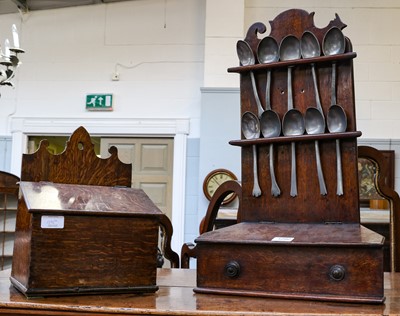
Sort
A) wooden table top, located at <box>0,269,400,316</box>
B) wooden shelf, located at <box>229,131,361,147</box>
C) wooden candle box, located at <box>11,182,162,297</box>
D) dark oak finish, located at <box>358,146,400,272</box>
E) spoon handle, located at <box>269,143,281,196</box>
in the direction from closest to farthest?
wooden table top, located at <box>0,269,400,316</box> → wooden candle box, located at <box>11,182,162,297</box> → wooden shelf, located at <box>229,131,361,147</box> → spoon handle, located at <box>269,143,281,196</box> → dark oak finish, located at <box>358,146,400,272</box>

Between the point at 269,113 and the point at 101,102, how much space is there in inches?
186

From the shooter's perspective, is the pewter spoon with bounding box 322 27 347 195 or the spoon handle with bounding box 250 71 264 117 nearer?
the pewter spoon with bounding box 322 27 347 195

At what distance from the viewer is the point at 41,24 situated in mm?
6250

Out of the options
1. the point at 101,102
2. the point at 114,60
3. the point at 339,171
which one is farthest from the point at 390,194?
the point at 114,60

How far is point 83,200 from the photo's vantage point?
1293mm

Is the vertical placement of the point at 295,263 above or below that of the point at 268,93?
below

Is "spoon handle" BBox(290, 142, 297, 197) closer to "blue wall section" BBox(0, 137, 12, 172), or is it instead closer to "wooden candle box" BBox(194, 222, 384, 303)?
"wooden candle box" BBox(194, 222, 384, 303)

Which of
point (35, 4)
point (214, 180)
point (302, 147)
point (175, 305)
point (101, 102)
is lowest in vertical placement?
point (175, 305)

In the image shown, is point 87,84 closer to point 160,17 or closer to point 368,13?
point 160,17

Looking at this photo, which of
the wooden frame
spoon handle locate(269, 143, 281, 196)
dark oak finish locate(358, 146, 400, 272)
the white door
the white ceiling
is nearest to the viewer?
spoon handle locate(269, 143, 281, 196)

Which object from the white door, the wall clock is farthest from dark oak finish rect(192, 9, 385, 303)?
the white door

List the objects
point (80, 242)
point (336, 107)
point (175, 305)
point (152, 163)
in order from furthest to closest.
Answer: point (152, 163) < point (336, 107) < point (80, 242) < point (175, 305)

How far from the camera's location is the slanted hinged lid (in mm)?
1229

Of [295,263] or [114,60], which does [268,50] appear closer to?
[295,263]
